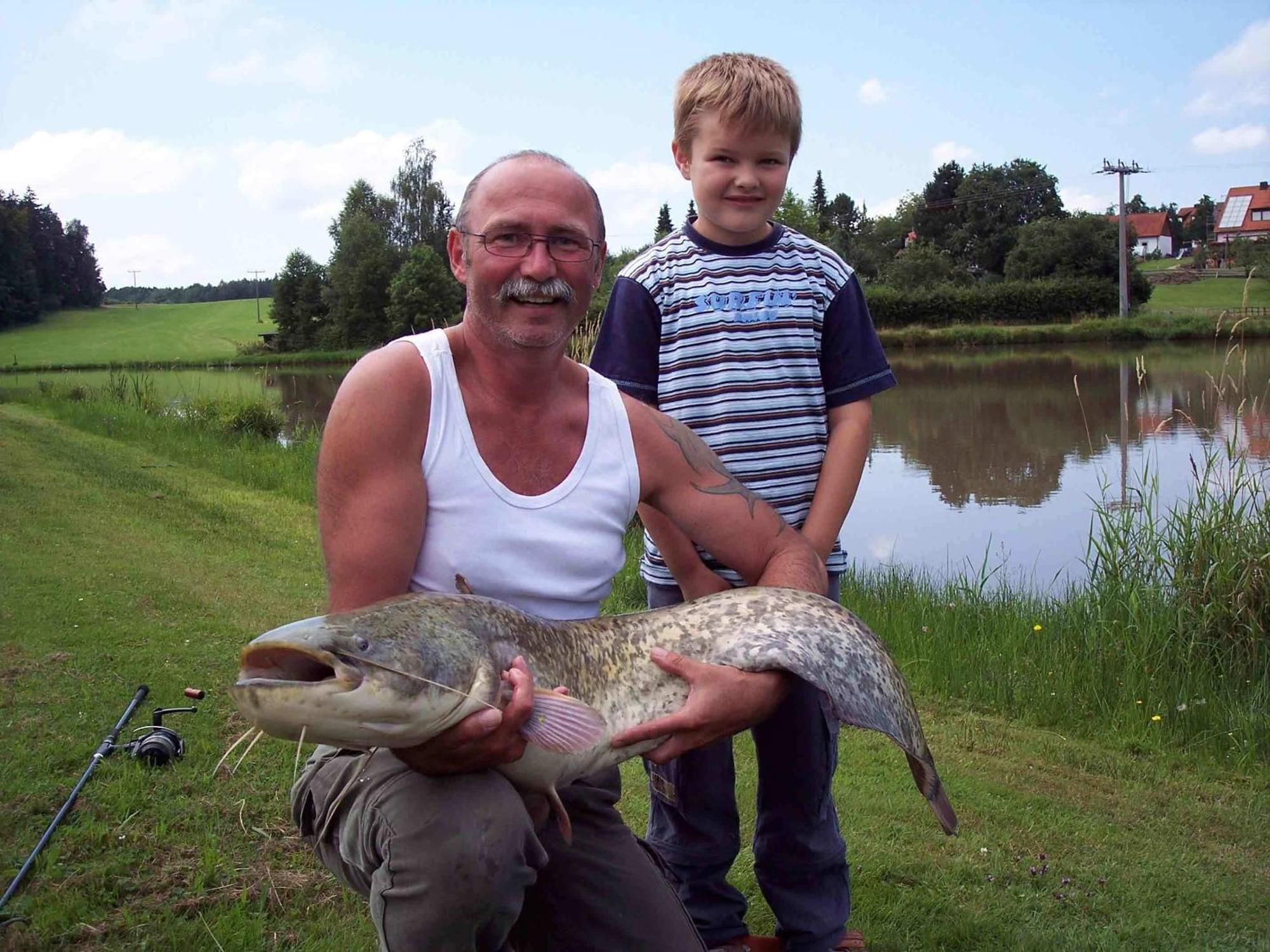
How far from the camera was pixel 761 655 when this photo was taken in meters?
2.29

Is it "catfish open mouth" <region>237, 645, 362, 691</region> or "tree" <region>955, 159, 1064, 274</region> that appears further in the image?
"tree" <region>955, 159, 1064, 274</region>

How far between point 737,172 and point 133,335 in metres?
73.1

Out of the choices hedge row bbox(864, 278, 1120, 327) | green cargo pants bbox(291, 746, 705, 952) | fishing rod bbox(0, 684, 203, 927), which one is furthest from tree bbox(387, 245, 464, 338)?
green cargo pants bbox(291, 746, 705, 952)

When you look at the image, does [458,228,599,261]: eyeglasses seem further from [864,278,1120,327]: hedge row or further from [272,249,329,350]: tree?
[272,249,329,350]: tree

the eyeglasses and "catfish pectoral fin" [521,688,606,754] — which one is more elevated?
the eyeglasses

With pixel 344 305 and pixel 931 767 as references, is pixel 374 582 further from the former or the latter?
pixel 344 305

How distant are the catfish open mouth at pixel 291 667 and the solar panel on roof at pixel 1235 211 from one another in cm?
11341

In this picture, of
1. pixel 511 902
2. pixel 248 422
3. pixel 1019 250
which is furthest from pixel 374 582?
pixel 1019 250

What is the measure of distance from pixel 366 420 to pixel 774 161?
4.69 ft

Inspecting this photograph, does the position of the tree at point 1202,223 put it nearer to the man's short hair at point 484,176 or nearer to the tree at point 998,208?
the tree at point 998,208

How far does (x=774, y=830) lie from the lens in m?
2.92

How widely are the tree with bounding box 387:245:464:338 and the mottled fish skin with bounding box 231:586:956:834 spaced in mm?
45472

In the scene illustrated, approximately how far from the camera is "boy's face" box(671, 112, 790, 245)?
113 inches

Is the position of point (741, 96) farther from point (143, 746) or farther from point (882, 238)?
point (882, 238)
